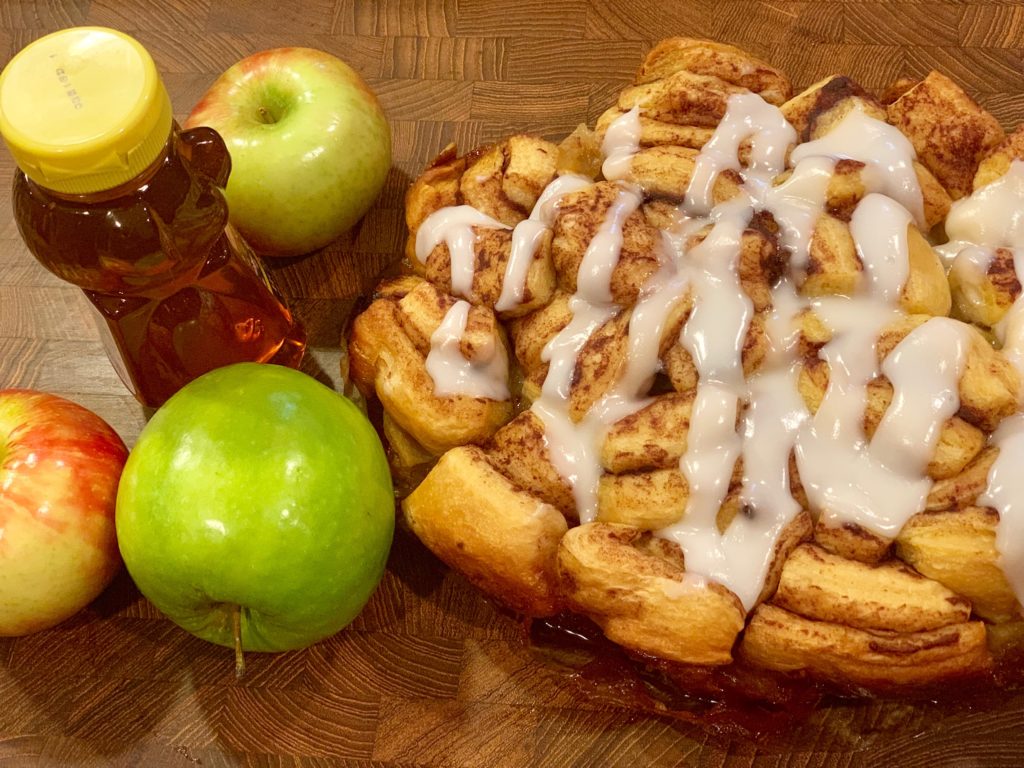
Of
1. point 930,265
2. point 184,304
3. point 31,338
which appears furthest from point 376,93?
point 930,265

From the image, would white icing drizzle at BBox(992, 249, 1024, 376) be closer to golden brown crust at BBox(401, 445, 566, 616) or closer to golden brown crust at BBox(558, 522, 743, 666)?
golden brown crust at BBox(558, 522, 743, 666)

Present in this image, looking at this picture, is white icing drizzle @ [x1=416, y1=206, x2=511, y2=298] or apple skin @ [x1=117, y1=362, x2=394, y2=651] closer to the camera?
apple skin @ [x1=117, y1=362, x2=394, y2=651]

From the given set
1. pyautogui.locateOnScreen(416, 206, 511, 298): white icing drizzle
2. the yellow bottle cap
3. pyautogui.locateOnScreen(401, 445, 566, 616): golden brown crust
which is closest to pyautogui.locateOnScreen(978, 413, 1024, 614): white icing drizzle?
pyautogui.locateOnScreen(401, 445, 566, 616): golden brown crust

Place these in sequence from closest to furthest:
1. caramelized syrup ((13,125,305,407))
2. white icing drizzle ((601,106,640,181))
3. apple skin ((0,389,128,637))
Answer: caramelized syrup ((13,125,305,407)) < apple skin ((0,389,128,637)) < white icing drizzle ((601,106,640,181))

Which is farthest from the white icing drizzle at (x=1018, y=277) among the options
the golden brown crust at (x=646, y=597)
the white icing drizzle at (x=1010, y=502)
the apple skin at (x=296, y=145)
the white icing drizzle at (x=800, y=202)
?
the apple skin at (x=296, y=145)

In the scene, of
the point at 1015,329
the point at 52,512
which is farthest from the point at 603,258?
the point at 52,512
